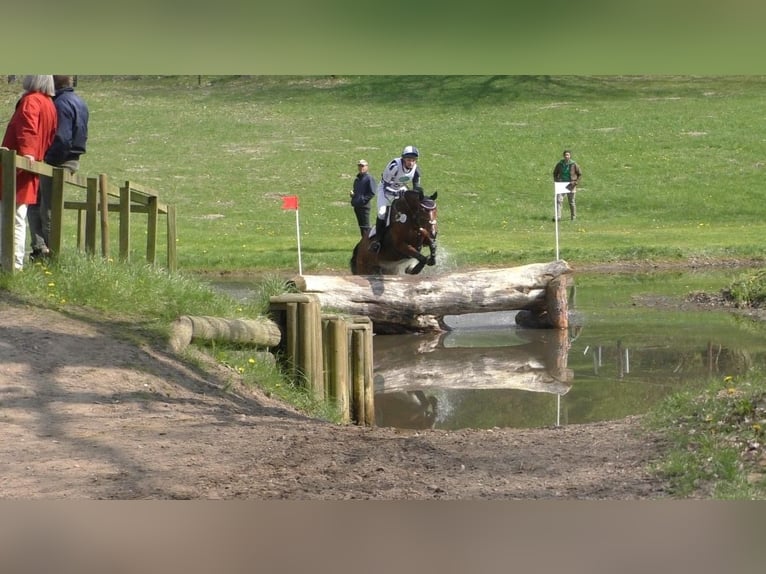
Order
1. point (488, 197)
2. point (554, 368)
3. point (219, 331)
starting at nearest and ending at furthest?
1. point (219, 331)
2. point (554, 368)
3. point (488, 197)

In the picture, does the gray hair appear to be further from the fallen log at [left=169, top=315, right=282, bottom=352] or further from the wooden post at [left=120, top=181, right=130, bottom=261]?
the wooden post at [left=120, top=181, right=130, bottom=261]

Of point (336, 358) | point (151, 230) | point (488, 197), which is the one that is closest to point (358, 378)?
point (336, 358)

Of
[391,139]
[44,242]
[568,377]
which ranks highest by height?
[391,139]

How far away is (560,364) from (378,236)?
371 centimetres

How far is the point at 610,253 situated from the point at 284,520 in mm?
18984

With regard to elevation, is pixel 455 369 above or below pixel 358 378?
below

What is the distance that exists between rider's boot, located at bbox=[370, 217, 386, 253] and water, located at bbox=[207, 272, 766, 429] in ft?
4.15

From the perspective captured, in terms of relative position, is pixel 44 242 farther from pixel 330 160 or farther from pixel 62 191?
pixel 330 160

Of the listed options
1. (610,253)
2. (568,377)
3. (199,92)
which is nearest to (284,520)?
(199,92)

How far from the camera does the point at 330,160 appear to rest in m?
18.1

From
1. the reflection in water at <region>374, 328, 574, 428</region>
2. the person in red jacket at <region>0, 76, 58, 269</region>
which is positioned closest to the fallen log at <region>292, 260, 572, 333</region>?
the reflection in water at <region>374, 328, 574, 428</region>

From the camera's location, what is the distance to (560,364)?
40.2ft

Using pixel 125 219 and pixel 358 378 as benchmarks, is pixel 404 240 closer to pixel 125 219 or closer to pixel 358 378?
pixel 125 219

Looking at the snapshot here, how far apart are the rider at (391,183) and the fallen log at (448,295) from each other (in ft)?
2.37
